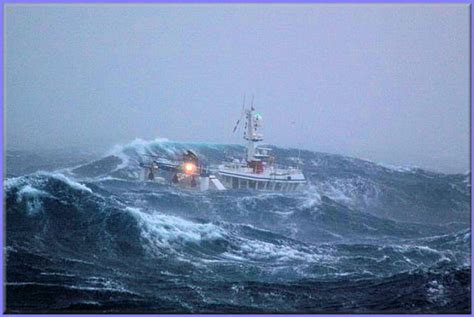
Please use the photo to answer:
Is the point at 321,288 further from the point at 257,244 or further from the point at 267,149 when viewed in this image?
the point at 267,149

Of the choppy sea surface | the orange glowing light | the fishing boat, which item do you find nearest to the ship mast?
the fishing boat

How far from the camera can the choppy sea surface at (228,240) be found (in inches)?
260

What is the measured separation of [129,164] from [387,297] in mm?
4433

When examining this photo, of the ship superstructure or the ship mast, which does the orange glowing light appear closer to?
the ship superstructure

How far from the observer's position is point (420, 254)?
24.9 ft

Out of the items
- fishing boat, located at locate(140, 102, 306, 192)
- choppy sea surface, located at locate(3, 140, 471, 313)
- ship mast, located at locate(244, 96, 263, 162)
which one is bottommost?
choppy sea surface, located at locate(3, 140, 471, 313)

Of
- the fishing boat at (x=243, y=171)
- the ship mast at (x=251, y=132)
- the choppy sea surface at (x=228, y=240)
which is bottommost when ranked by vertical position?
the choppy sea surface at (x=228, y=240)

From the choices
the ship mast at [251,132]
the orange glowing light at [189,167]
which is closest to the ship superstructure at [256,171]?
the ship mast at [251,132]

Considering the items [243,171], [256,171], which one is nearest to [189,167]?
[243,171]

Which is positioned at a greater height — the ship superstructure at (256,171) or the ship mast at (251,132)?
the ship mast at (251,132)

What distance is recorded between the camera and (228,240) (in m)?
7.47

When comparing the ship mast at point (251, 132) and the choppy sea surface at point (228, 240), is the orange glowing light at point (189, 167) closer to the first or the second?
the choppy sea surface at point (228, 240)

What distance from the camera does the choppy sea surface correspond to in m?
6.60

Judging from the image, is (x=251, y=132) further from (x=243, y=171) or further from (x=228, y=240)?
(x=228, y=240)
